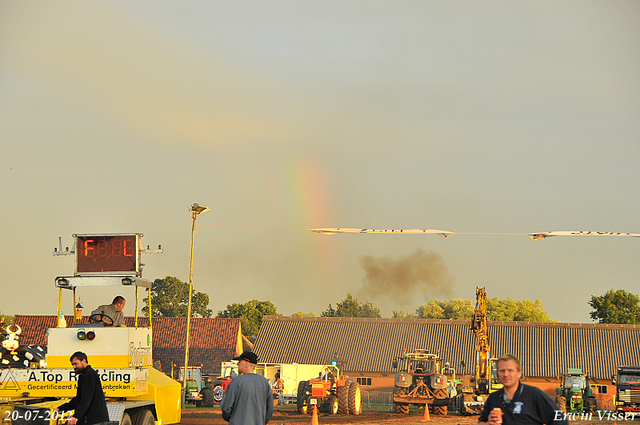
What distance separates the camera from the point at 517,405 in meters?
6.84

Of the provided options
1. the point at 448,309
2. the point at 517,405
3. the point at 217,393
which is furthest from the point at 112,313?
the point at 448,309

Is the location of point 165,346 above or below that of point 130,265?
below

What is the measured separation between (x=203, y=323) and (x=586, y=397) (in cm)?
3606

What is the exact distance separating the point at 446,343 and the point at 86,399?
55093mm

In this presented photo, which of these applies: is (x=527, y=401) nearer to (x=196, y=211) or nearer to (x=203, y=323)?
(x=196, y=211)

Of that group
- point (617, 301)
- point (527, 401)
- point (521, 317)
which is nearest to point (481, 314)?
point (527, 401)

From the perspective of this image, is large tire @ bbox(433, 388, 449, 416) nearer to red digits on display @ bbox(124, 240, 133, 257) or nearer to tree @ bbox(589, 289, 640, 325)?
red digits on display @ bbox(124, 240, 133, 257)

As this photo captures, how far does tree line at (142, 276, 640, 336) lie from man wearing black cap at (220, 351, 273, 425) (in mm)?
73710

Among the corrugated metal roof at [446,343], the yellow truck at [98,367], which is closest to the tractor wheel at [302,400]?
the yellow truck at [98,367]

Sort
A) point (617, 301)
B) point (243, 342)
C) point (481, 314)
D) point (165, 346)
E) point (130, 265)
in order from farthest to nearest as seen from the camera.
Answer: point (617, 301)
point (243, 342)
point (165, 346)
point (481, 314)
point (130, 265)

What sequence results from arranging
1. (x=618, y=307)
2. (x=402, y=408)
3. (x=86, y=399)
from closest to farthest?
1. (x=86, y=399)
2. (x=402, y=408)
3. (x=618, y=307)

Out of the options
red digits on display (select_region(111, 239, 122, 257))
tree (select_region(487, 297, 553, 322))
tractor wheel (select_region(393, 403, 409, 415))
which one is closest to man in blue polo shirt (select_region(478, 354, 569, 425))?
red digits on display (select_region(111, 239, 122, 257))

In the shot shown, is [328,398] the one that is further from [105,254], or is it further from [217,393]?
[105,254]

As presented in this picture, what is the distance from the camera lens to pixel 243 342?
71.8 m
